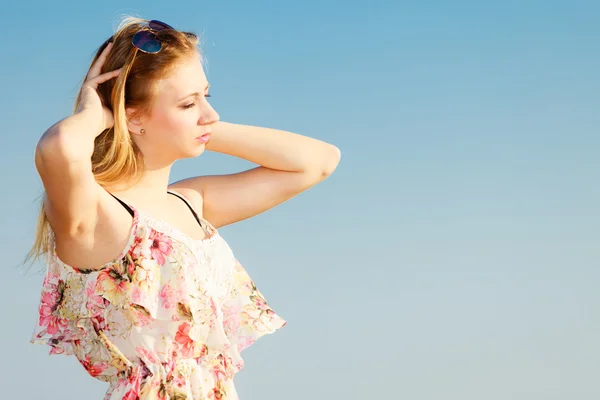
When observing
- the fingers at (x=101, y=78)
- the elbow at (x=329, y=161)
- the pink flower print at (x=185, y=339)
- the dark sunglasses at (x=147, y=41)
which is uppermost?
the dark sunglasses at (x=147, y=41)

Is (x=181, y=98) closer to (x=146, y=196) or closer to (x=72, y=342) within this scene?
(x=146, y=196)

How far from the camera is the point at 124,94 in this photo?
405cm

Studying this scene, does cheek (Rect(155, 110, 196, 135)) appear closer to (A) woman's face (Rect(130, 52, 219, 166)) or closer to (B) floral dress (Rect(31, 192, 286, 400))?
(A) woman's face (Rect(130, 52, 219, 166))

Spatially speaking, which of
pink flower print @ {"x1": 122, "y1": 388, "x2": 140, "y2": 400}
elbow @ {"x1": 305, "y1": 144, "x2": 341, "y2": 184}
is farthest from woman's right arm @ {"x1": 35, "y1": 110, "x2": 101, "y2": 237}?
elbow @ {"x1": 305, "y1": 144, "x2": 341, "y2": 184}

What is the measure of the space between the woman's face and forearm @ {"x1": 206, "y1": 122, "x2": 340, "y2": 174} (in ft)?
1.32

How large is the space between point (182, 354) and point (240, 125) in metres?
1.18

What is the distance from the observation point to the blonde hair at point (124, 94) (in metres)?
3.95

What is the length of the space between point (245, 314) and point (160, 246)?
22.5 inches

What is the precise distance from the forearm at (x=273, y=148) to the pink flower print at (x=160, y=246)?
28.1 inches

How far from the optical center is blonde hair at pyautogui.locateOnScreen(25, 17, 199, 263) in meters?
3.95

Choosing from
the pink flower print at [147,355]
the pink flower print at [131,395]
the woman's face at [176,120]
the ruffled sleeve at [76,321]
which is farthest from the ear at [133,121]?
the pink flower print at [131,395]

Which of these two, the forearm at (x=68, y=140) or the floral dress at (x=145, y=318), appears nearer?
the forearm at (x=68, y=140)

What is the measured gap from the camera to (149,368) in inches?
150

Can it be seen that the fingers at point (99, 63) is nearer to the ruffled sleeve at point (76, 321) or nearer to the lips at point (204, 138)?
the lips at point (204, 138)
